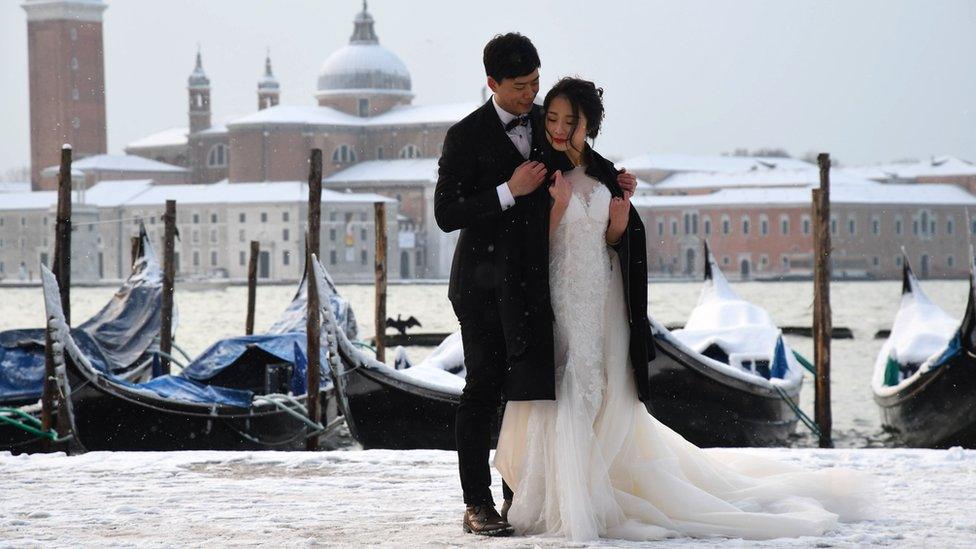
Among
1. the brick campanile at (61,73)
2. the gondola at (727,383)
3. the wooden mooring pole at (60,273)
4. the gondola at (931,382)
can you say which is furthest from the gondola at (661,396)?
the brick campanile at (61,73)

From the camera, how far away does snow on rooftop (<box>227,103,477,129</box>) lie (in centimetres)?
4744

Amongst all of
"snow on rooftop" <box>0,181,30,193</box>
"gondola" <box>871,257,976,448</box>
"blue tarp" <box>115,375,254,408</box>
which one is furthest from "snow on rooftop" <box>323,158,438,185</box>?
"blue tarp" <box>115,375,254,408</box>

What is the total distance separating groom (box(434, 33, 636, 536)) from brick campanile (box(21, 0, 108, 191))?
47.0 m

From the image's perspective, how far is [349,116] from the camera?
1929 inches

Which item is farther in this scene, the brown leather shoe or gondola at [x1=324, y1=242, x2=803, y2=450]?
gondola at [x1=324, y1=242, x2=803, y2=450]

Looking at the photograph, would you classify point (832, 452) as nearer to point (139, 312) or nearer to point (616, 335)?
point (616, 335)

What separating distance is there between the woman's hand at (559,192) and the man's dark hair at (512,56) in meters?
0.19

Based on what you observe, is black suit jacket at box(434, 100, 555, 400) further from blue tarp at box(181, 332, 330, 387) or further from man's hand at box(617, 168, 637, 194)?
blue tarp at box(181, 332, 330, 387)

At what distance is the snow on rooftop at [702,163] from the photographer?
58.0 metres

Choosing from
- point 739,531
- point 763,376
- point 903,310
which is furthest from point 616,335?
point 903,310

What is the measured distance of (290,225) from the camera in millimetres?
45219

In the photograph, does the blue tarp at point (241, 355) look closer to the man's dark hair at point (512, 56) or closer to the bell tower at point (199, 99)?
the man's dark hair at point (512, 56)

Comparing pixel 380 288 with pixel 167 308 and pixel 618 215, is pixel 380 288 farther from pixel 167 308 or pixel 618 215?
pixel 618 215

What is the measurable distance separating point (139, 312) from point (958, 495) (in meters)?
7.31
